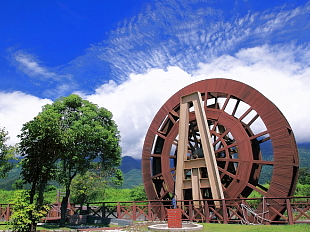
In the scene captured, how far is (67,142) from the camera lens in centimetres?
1092

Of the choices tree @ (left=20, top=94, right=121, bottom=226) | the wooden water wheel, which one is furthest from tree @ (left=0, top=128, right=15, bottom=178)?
the wooden water wheel

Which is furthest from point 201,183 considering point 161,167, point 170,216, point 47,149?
point 47,149

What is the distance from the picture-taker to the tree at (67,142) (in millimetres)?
10500

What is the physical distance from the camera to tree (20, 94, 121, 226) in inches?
413

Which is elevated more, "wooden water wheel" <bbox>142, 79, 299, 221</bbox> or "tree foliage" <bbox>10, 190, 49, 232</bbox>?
"wooden water wheel" <bbox>142, 79, 299, 221</bbox>

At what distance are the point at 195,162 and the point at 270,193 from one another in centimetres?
360

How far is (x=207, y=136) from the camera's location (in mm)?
13750

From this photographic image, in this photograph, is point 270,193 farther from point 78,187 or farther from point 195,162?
point 78,187

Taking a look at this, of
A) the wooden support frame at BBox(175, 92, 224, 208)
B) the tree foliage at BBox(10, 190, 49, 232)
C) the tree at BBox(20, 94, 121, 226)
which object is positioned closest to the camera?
the tree foliage at BBox(10, 190, 49, 232)

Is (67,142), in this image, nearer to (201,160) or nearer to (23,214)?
(23,214)

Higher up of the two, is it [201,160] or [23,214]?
[201,160]

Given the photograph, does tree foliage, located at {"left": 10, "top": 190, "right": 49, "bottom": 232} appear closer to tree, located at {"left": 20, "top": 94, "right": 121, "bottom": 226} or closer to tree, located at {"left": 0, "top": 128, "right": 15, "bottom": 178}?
tree, located at {"left": 20, "top": 94, "right": 121, "bottom": 226}

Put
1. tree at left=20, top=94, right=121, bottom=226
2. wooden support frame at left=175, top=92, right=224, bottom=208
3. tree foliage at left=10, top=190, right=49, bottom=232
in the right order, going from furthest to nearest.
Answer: wooden support frame at left=175, top=92, right=224, bottom=208 < tree at left=20, top=94, right=121, bottom=226 < tree foliage at left=10, top=190, right=49, bottom=232

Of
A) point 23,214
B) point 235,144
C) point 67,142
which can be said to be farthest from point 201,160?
point 23,214
